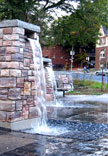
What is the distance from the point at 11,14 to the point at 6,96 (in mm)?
16080

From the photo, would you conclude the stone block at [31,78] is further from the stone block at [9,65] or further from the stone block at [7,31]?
the stone block at [7,31]

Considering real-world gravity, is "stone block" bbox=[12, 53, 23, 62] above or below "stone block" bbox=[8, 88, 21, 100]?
above

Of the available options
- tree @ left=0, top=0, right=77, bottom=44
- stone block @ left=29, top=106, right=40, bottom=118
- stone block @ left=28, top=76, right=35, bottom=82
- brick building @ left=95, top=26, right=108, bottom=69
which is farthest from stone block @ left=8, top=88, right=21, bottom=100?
brick building @ left=95, top=26, right=108, bottom=69

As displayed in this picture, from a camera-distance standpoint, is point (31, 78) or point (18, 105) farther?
point (31, 78)

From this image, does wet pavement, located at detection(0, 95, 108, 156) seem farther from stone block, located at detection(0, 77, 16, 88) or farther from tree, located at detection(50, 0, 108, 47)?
tree, located at detection(50, 0, 108, 47)

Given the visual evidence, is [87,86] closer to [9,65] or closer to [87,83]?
[87,83]

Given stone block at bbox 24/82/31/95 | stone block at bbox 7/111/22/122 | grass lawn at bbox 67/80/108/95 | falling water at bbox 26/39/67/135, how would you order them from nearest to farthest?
stone block at bbox 7/111/22/122, falling water at bbox 26/39/67/135, stone block at bbox 24/82/31/95, grass lawn at bbox 67/80/108/95

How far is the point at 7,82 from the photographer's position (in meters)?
6.74

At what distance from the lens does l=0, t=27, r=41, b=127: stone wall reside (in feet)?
22.0

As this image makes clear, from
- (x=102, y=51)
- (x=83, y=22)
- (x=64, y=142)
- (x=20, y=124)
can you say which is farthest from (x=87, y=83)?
(x=102, y=51)

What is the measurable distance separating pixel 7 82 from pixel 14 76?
228 mm

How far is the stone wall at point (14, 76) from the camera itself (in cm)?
670

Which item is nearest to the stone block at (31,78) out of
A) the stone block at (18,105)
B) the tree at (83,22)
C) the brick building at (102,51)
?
the stone block at (18,105)

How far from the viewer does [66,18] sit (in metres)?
25.0
